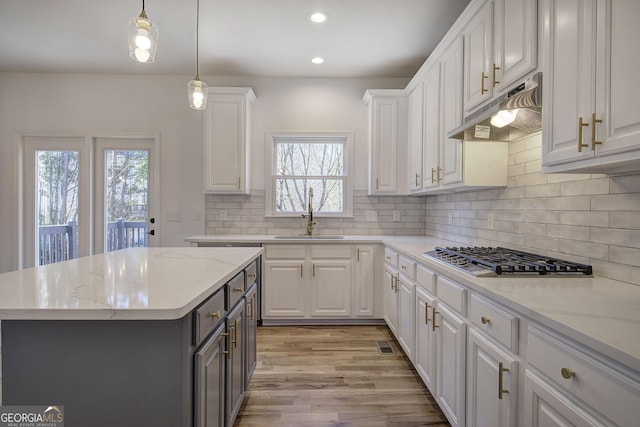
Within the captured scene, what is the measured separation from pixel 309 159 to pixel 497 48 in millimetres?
2415

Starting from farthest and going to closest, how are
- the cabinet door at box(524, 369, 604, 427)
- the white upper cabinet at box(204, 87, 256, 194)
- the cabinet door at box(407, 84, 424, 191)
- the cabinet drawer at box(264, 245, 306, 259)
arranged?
the white upper cabinet at box(204, 87, 256, 194) → the cabinet drawer at box(264, 245, 306, 259) → the cabinet door at box(407, 84, 424, 191) → the cabinet door at box(524, 369, 604, 427)

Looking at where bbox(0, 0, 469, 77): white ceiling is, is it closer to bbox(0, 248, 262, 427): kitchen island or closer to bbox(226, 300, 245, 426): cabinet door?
bbox(226, 300, 245, 426): cabinet door

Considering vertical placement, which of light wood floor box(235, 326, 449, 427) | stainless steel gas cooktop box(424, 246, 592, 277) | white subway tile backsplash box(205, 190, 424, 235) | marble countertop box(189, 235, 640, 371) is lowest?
light wood floor box(235, 326, 449, 427)

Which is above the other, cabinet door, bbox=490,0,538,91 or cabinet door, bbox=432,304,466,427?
cabinet door, bbox=490,0,538,91

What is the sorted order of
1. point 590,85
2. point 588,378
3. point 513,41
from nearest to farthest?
1. point 588,378
2. point 590,85
3. point 513,41

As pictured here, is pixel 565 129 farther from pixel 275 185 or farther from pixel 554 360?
pixel 275 185

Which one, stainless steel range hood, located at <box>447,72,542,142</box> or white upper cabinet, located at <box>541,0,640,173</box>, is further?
stainless steel range hood, located at <box>447,72,542,142</box>

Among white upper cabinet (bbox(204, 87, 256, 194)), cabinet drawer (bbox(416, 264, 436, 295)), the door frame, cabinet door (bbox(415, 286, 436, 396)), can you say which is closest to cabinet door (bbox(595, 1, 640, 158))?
cabinet drawer (bbox(416, 264, 436, 295))

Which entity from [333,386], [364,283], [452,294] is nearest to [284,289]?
[364,283]

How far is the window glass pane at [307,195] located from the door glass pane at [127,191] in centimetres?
164

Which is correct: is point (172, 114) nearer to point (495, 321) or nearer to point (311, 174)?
point (311, 174)

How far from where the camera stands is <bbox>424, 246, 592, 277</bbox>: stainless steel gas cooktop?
4.84 feet

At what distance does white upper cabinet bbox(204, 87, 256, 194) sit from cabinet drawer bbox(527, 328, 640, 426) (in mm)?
3060

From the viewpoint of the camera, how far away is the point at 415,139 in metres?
3.28
